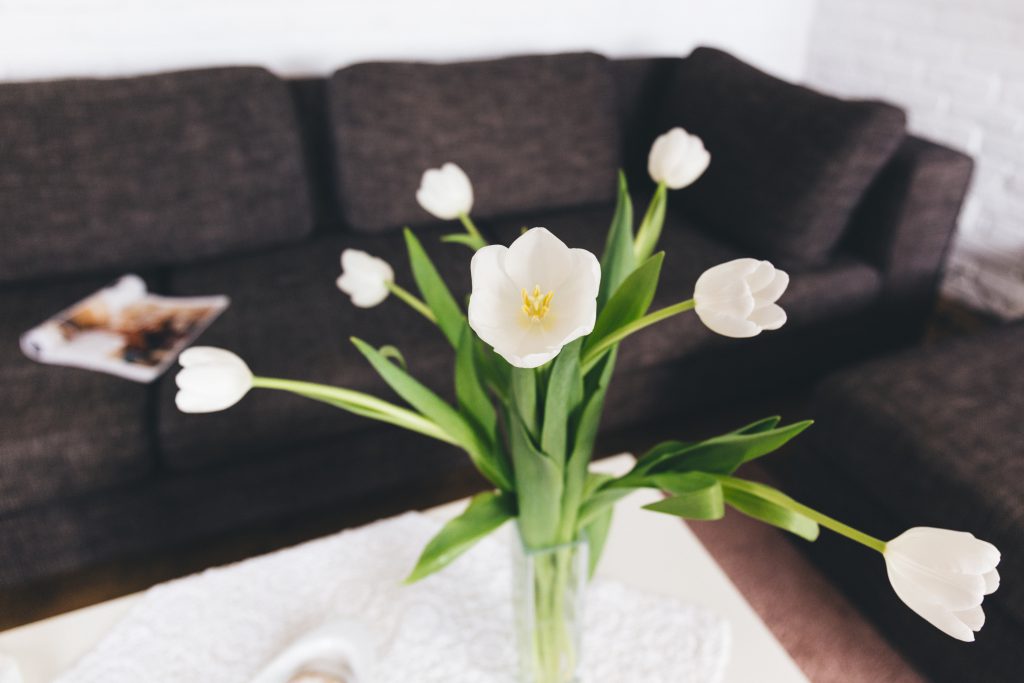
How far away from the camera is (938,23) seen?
6.60 feet

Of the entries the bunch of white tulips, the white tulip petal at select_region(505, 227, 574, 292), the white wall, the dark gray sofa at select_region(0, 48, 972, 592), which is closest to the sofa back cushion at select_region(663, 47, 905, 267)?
the dark gray sofa at select_region(0, 48, 972, 592)

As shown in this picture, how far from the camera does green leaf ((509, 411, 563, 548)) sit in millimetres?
615

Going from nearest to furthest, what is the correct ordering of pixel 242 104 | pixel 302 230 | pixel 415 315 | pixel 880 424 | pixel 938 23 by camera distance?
pixel 880 424
pixel 415 315
pixel 242 104
pixel 302 230
pixel 938 23

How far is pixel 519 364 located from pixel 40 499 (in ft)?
3.78

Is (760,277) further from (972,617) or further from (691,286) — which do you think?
(691,286)

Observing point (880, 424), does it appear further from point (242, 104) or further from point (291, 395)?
point (242, 104)

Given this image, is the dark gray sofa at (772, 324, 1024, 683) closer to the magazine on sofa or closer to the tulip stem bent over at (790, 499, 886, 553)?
the tulip stem bent over at (790, 499, 886, 553)

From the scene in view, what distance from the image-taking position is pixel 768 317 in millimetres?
517

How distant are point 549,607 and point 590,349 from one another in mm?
285

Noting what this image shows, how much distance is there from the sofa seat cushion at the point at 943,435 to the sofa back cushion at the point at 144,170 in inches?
49.9

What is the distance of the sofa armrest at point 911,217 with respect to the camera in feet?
5.17

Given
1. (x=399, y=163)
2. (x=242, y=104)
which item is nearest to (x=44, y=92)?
(x=242, y=104)

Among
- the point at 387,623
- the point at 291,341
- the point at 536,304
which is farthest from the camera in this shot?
the point at 291,341

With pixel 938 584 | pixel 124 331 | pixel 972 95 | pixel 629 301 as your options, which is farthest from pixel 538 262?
pixel 972 95
